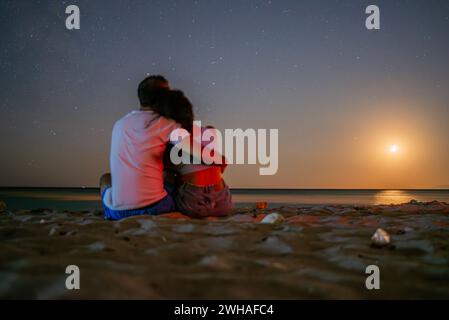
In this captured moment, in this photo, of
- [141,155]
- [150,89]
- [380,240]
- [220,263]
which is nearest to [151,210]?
[141,155]

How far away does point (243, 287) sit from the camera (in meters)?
1.30

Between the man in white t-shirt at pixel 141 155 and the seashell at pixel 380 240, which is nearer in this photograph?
the seashell at pixel 380 240

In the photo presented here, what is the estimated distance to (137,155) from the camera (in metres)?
3.00

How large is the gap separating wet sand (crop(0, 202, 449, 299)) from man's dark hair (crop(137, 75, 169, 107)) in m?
1.30

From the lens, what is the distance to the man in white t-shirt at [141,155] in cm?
301

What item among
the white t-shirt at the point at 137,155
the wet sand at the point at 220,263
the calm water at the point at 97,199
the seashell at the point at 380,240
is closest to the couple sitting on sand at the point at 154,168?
the white t-shirt at the point at 137,155

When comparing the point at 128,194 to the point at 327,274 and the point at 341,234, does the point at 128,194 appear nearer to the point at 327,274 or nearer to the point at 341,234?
the point at 341,234

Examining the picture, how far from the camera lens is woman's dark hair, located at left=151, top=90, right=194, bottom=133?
308 centimetres

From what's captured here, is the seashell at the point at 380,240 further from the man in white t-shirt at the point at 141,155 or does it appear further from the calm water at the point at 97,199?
the calm water at the point at 97,199

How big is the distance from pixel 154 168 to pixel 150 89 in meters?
0.75

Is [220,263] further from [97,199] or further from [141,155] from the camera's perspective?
[97,199]

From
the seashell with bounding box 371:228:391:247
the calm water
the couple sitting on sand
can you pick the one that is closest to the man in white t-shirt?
the couple sitting on sand
